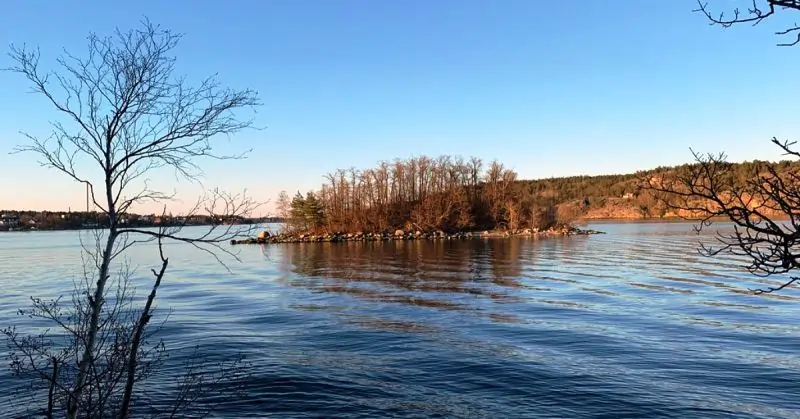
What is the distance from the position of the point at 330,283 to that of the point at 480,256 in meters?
19.6

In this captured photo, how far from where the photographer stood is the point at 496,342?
49.5 ft

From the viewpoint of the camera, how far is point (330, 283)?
1159 inches

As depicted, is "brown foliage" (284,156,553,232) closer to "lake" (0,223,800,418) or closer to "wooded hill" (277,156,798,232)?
"wooded hill" (277,156,798,232)

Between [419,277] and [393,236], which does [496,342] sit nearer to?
[419,277]

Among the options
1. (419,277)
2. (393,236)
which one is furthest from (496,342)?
(393,236)

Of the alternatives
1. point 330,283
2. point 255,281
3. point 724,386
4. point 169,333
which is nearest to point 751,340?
point 724,386

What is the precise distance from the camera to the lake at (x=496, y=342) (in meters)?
10.4

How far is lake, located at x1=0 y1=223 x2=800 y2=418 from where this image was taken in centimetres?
1041

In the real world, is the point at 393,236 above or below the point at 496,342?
above

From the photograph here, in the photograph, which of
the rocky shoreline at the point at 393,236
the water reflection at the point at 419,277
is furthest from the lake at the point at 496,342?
the rocky shoreline at the point at 393,236

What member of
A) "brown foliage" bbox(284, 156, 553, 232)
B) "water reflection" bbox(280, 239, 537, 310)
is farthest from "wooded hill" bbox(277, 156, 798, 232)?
"water reflection" bbox(280, 239, 537, 310)

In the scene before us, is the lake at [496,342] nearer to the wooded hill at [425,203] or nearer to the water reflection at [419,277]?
the water reflection at [419,277]

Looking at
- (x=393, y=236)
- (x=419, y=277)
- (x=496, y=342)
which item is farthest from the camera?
(x=393, y=236)

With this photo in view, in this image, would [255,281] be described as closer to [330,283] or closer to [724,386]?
[330,283]
